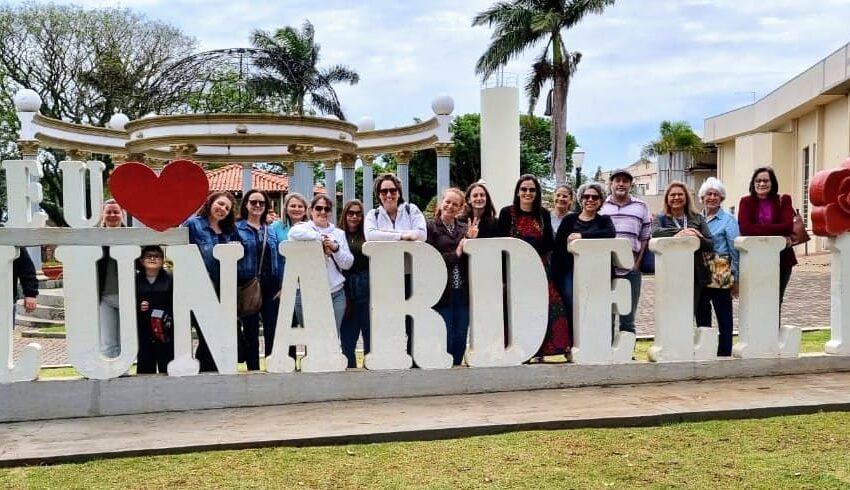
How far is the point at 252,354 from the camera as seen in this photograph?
201 inches

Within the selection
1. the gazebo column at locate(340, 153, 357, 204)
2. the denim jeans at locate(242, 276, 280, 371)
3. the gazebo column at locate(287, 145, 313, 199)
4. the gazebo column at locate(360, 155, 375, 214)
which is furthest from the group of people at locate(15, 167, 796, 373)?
the gazebo column at locate(360, 155, 375, 214)

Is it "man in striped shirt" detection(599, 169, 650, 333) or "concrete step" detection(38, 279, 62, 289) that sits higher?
"man in striped shirt" detection(599, 169, 650, 333)

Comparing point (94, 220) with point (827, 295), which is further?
point (827, 295)

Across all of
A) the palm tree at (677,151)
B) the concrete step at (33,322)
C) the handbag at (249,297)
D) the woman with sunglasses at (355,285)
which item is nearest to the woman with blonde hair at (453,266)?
the woman with sunglasses at (355,285)

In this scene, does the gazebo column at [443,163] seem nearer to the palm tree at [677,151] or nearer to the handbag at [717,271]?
the handbag at [717,271]

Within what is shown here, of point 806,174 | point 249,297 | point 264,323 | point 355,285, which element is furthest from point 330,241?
point 806,174

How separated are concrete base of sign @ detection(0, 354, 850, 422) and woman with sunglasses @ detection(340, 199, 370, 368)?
0.39 meters

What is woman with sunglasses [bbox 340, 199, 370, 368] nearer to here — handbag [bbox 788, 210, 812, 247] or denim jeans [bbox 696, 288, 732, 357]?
denim jeans [bbox 696, 288, 732, 357]

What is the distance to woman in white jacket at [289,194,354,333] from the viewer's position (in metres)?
4.81

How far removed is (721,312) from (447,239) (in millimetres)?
2168

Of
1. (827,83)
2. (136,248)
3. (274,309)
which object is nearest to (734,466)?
(274,309)

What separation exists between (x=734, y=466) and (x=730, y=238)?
2.36 m

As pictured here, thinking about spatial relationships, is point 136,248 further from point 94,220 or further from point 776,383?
point 776,383

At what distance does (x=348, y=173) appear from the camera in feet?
56.6
